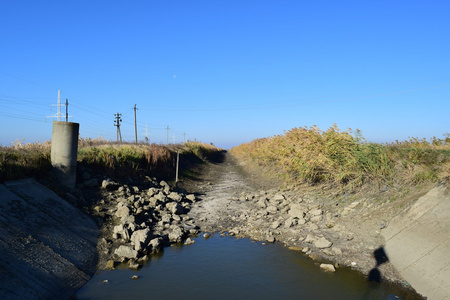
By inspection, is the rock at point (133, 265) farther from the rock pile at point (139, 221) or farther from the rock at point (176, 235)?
the rock at point (176, 235)

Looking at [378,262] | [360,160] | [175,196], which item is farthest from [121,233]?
[360,160]

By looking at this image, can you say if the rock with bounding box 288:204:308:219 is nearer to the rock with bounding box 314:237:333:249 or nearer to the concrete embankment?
the rock with bounding box 314:237:333:249

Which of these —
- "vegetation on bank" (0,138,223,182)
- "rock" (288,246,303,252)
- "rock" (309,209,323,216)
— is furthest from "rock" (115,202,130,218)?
"rock" (309,209,323,216)

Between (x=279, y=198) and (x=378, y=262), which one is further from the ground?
(x=279, y=198)

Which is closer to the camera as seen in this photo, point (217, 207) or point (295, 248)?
point (295, 248)

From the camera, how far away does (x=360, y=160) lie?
1165cm

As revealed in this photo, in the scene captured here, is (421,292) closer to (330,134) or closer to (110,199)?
(330,134)

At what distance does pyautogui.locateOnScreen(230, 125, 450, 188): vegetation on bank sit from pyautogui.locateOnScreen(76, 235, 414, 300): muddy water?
4655mm

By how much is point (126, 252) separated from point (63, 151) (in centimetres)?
509

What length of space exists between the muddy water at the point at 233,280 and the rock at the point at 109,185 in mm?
4756

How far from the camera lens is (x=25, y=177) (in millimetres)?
9625

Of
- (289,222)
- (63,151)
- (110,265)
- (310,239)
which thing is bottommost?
(110,265)

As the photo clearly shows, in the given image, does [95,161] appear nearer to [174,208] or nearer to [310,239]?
[174,208]

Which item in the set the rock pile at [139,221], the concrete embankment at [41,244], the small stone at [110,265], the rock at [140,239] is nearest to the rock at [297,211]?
the rock pile at [139,221]
